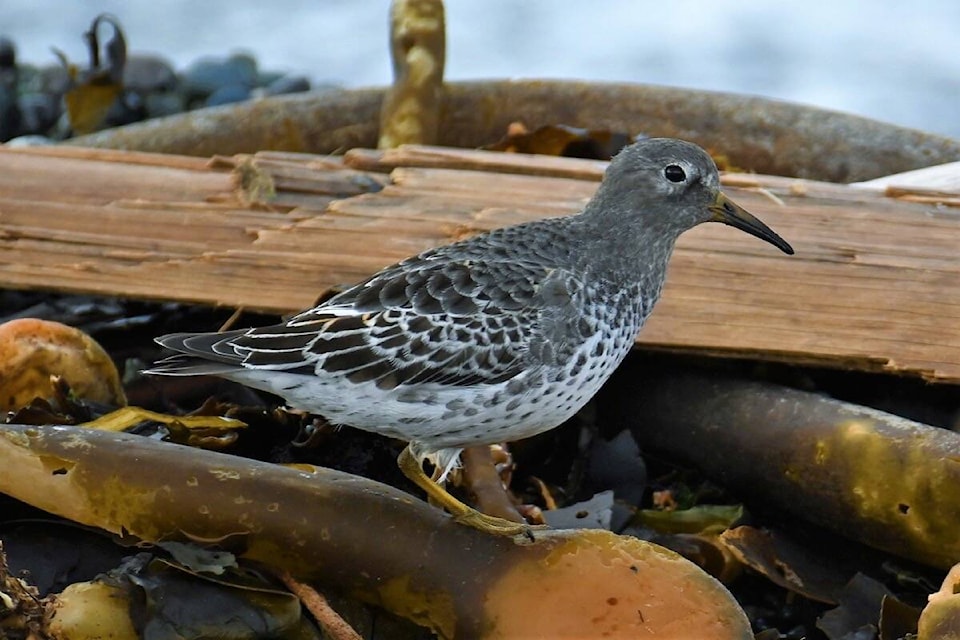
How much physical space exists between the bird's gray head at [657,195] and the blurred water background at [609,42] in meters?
8.94

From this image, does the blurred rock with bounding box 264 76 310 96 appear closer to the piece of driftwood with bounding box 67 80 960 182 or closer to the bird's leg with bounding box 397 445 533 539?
the piece of driftwood with bounding box 67 80 960 182

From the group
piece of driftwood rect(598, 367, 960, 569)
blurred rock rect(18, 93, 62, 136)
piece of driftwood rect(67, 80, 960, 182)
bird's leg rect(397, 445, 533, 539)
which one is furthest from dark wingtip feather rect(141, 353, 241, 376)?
blurred rock rect(18, 93, 62, 136)

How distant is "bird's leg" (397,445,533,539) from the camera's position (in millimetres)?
3570

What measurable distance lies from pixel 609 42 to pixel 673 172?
10365mm

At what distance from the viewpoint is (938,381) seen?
4270 mm

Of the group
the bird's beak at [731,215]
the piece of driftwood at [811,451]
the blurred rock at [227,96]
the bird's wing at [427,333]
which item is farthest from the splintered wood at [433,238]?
the blurred rock at [227,96]

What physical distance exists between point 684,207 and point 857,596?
1.26 m

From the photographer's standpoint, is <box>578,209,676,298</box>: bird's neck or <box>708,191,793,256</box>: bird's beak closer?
<box>578,209,676,298</box>: bird's neck

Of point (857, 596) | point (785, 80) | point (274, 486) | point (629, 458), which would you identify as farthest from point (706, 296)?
point (785, 80)

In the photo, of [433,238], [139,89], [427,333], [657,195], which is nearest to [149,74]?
[139,89]

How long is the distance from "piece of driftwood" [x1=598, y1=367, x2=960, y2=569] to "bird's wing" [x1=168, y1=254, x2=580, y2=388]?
3.29 feet

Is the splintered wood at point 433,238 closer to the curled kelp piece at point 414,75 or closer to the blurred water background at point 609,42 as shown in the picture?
the curled kelp piece at point 414,75

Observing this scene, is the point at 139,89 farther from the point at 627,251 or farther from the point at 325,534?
the point at 325,534

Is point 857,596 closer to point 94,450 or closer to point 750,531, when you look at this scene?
point 750,531
